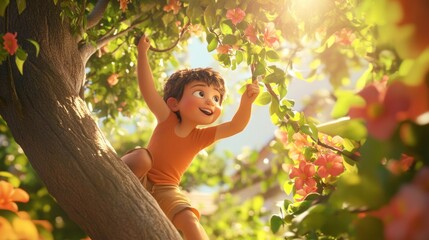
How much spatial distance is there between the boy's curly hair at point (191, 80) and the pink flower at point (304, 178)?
0.97 metres

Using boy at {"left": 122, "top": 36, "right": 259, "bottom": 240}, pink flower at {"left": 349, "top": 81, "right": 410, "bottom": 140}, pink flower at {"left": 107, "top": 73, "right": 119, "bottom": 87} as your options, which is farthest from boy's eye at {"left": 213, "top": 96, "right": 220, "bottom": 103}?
pink flower at {"left": 349, "top": 81, "right": 410, "bottom": 140}

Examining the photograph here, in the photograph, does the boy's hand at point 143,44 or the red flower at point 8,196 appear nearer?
the red flower at point 8,196

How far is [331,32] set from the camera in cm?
366

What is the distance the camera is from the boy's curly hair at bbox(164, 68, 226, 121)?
12.0 feet

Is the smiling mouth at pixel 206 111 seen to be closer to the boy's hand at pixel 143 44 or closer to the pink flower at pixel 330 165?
the boy's hand at pixel 143 44

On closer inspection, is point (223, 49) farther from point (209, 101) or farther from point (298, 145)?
point (298, 145)

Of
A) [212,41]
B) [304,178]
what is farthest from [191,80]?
[304,178]

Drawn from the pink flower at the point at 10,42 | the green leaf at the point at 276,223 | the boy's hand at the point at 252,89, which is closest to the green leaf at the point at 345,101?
the green leaf at the point at 276,223

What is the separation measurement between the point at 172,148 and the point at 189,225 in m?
0.63

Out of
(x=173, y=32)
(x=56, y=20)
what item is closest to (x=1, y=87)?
(x=56, y=20)

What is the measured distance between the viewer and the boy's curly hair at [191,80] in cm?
366

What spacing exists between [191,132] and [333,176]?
3.51 ft

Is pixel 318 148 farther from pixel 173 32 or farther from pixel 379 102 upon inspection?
pixel 379 102

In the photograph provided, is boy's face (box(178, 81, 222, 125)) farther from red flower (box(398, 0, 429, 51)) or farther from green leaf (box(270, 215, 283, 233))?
red flower (box(398, 0, 429, 51))
